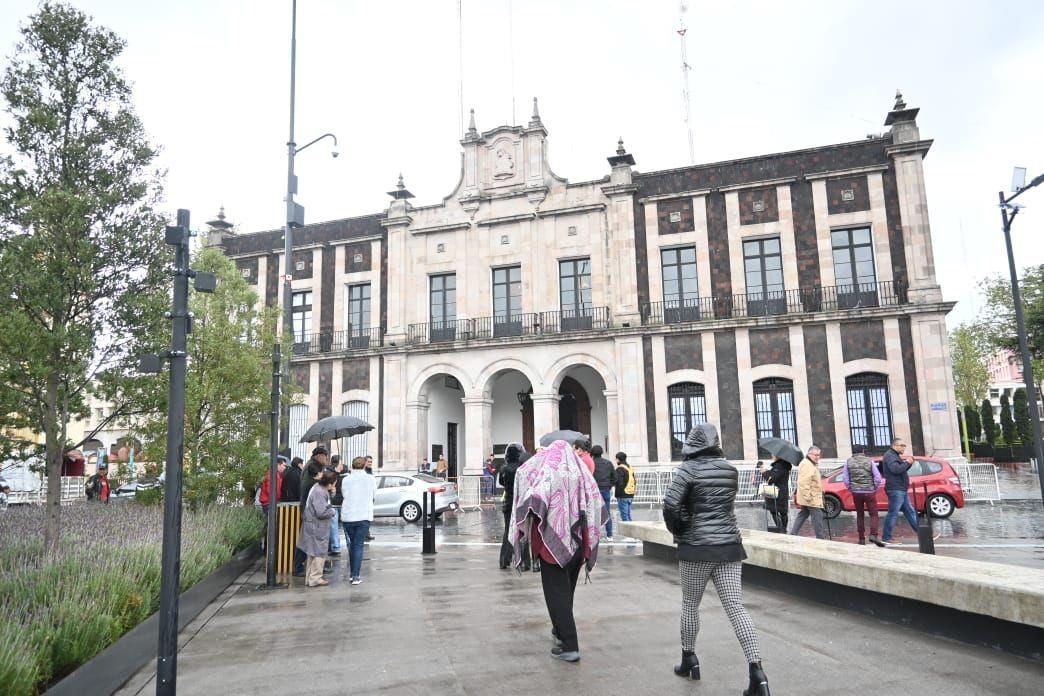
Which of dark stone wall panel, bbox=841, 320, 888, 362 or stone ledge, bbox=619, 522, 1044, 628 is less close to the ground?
dark stone wall panel, bbox=841, 320, 888, 362

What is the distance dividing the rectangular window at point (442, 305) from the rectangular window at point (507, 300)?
1.84 metres

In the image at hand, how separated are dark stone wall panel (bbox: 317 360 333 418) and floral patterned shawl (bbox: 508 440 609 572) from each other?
24.3 metres

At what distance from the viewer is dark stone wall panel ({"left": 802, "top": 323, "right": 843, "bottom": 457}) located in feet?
75.0

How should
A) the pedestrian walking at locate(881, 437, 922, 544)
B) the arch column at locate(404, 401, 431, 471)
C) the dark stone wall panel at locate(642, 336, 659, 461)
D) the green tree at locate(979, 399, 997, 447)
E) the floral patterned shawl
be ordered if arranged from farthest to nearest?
the green tree at locate(979, 399, 997, 447) < the arch column at locate(404, 401, 431, 471) < the dark stone wall panel at locate(642, 336, 659, 461) < the pedestrian walking at locate(881, 437, 922, 544) < the floral patterned shawl

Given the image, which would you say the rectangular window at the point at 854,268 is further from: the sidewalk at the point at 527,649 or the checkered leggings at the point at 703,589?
the checkered leggings at the point at 703,589

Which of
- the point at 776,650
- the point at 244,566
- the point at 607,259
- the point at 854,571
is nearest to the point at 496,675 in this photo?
the point at 776,650

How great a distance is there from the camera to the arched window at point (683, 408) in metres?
24.2

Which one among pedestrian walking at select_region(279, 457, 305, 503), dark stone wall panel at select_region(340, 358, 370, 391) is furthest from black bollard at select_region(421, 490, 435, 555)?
dark stone wall panel at select_region(340, 358, 370, 391)

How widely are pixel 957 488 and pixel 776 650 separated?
496 inches

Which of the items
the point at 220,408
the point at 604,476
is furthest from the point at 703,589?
the point at 220,408

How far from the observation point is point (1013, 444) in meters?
42.8

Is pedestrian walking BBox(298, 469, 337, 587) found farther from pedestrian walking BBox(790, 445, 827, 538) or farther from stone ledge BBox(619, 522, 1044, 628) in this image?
pedestrian walking BBox(790, 445, 827, 538)

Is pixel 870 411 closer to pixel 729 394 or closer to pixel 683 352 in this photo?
pixel 729 394

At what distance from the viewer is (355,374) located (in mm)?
28594
